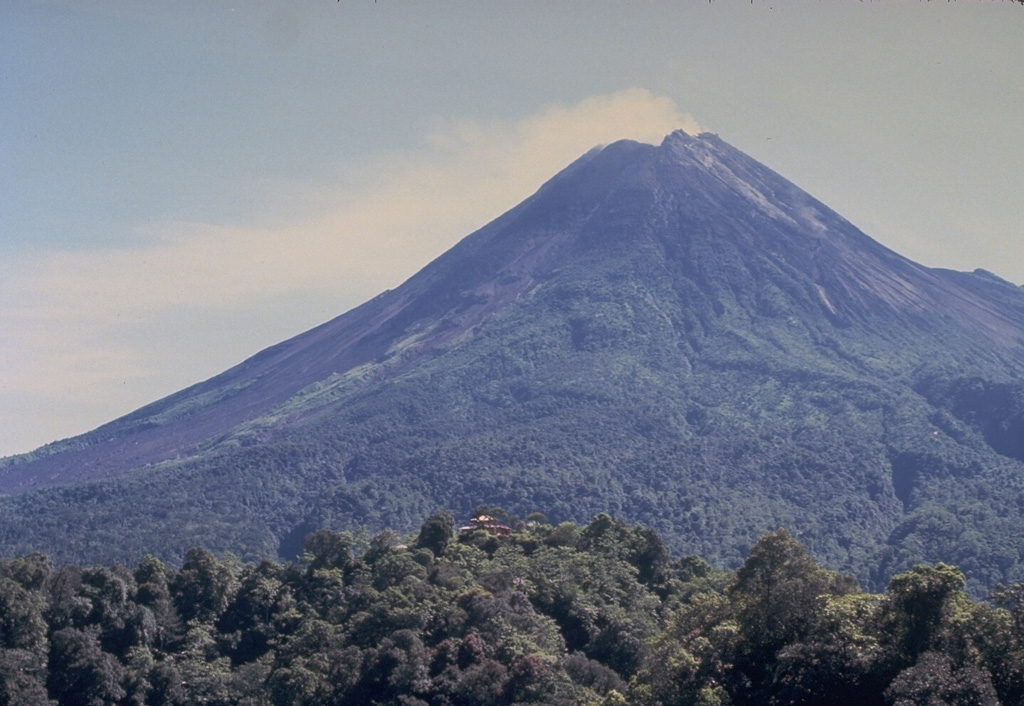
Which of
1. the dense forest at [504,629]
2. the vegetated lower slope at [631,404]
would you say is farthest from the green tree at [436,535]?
the vegetated lower slope at [631,404]

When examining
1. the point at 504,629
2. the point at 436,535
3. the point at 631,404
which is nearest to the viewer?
the point at 504,629

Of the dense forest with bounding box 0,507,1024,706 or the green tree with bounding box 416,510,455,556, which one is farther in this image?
the green tree with bounding box 416,510,455,556

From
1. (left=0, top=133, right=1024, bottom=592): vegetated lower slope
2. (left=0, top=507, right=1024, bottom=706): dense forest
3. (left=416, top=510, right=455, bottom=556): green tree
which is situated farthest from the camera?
→ (left=0, top=133, right=1024, bottom=592): vegetated lower slope

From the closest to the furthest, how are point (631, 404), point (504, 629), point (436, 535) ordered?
point (504, 629) → point (436, 535) → point (631, 404)

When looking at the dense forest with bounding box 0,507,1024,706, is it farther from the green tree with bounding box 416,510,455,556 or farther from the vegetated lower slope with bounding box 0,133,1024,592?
the vegetated lower slope with bounding box 0,133,1024,592

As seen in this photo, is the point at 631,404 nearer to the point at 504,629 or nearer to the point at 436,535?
the point at 436,535

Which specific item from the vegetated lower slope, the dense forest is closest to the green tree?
the dense forest

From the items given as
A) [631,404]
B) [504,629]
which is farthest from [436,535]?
[631,404]

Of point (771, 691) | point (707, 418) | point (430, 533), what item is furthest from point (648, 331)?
point (771, 691)
